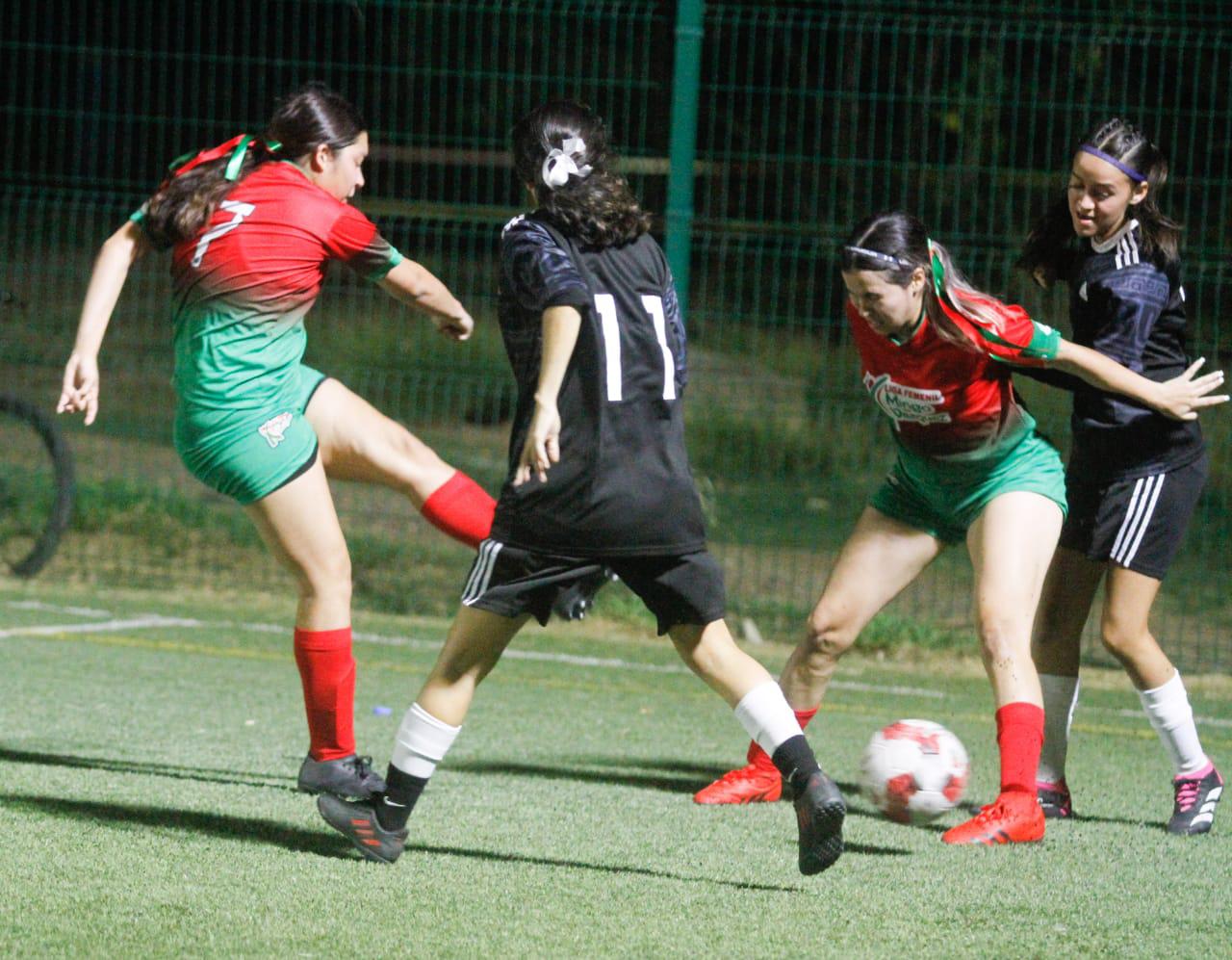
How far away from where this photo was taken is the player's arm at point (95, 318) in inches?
181

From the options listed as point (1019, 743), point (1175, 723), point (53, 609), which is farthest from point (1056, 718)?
point (53, 609)

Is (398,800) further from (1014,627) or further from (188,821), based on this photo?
(1014,627)

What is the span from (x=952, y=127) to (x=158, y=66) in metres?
4.24

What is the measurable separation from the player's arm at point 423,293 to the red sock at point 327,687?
891 millimetres

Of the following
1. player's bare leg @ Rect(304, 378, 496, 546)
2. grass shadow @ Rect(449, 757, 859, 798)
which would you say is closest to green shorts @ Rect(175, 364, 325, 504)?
player's bare leg @ Rect(304, 378, 496, 546)

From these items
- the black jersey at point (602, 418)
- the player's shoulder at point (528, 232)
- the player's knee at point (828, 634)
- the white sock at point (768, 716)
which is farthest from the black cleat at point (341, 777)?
the player's shoulder at point (528, 232)

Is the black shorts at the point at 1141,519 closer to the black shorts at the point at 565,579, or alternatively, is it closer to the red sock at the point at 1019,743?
the red sock at the point at 1019,743

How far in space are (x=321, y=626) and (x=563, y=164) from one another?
147 cm

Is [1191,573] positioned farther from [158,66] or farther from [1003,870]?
[158,66]

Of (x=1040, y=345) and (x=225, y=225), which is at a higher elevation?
(x=225, y=225)

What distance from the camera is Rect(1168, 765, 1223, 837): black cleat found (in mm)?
4945

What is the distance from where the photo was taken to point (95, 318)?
4637 mm

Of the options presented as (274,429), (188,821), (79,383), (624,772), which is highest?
(79,383)

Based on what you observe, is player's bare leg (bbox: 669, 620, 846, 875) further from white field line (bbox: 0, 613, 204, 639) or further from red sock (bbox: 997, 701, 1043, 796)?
white field line (bbox: 0, 613, 204, 639)
